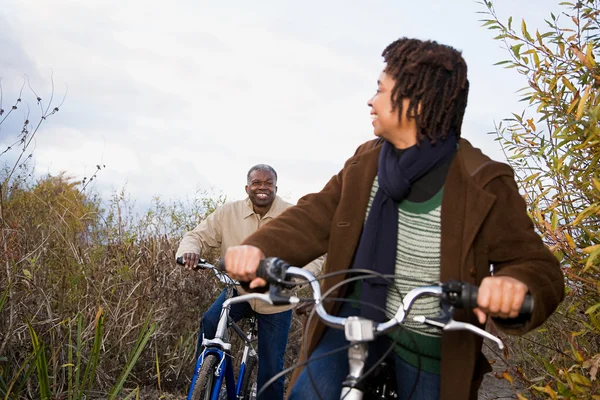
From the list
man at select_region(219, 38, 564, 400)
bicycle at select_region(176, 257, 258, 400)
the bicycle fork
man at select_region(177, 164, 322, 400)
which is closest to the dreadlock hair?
man at select_region(219, 38, 564, 400)

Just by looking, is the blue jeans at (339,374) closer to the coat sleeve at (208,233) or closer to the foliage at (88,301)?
the foliage at (88,301)

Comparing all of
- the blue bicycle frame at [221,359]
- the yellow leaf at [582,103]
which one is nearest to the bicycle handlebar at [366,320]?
the yellow leaf at [582,103]

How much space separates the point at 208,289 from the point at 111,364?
5.79 feet

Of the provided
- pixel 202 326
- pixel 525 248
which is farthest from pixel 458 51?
pixel 202 326

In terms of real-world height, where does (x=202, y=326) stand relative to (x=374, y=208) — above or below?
below

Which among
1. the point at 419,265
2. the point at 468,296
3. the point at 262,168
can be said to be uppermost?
the point at 262,168

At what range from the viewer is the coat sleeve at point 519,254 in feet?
8.33

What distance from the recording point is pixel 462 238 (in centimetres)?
272

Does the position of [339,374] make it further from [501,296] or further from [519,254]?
[519,254]

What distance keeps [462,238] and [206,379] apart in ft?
9.66

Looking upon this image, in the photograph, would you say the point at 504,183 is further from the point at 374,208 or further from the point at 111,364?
the point at 111,364

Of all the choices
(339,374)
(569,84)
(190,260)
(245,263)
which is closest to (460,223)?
(339,374)

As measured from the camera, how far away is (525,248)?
2.71 meters

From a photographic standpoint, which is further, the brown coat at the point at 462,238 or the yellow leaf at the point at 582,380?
the yellow leaf at the point at 582,380
